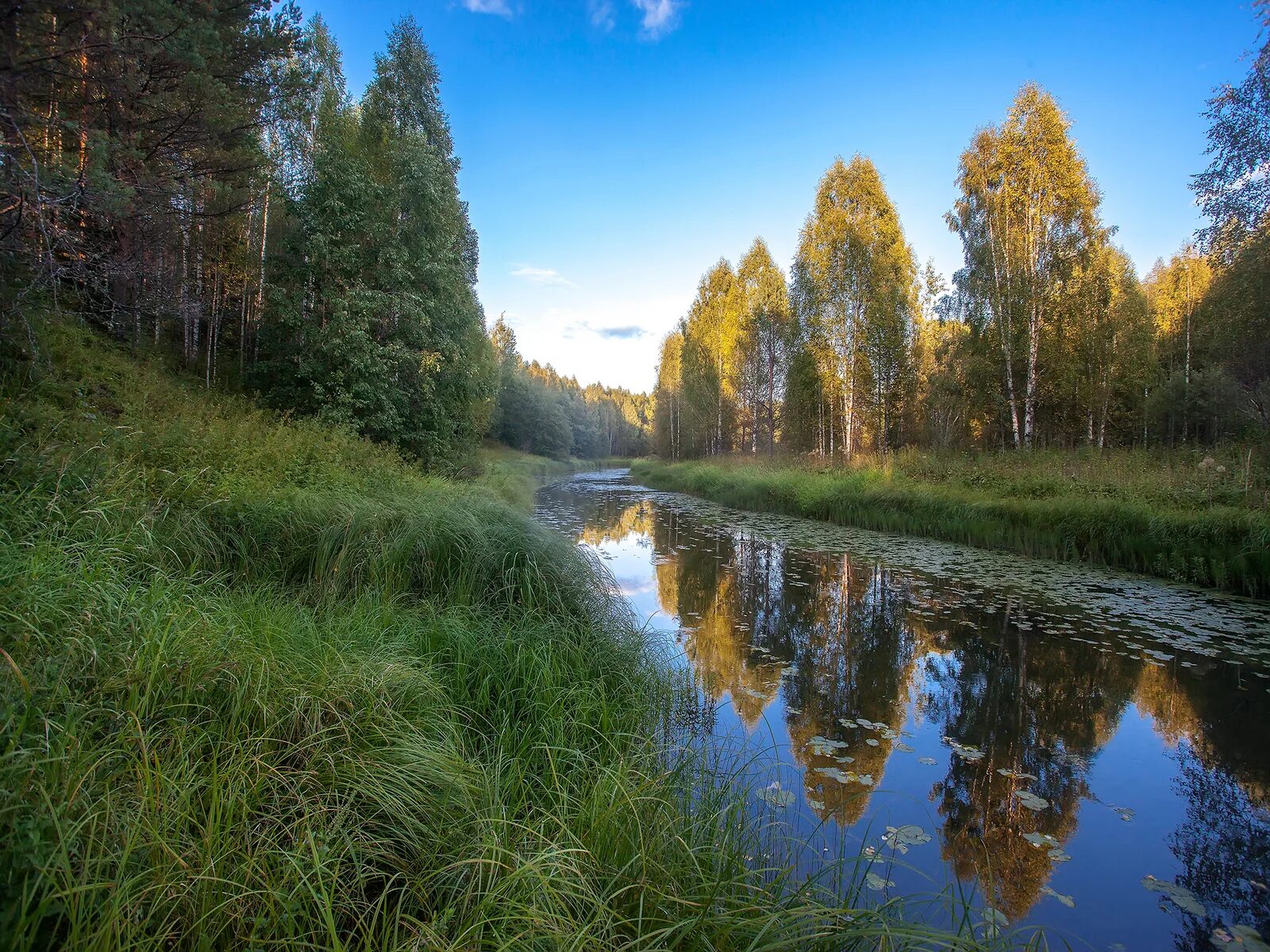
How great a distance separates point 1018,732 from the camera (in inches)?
177

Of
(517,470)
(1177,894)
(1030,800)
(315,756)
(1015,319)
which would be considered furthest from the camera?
(517,470)

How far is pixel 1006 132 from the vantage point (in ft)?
53.1

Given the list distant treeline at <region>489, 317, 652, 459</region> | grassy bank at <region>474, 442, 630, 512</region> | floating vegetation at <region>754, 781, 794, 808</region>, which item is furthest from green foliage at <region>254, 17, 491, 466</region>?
distant treeline at <region>489, 317, 652, 459</region>

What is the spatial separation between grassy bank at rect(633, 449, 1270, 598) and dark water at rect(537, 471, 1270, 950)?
2.44 feet

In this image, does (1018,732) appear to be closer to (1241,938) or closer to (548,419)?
(1241,938)

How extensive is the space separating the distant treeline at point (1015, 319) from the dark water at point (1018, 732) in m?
10.2

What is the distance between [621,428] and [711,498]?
225 ft

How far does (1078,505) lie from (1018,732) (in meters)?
7.82

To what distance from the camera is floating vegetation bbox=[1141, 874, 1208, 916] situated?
2770 millimetres

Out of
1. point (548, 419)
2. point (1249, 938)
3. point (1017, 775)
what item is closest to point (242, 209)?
point (1017, 775)

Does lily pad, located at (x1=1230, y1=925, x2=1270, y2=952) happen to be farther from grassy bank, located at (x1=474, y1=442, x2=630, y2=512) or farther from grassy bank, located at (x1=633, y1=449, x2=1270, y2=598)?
grassy bank, located at (x1=474, y1=442, x2=630, y2=512)

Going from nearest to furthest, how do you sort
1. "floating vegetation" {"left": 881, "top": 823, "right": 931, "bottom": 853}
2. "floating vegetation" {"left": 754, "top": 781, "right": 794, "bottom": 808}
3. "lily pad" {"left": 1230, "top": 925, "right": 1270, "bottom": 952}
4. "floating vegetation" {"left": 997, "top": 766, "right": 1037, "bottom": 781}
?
"lily pad" {"left": 1230, "top": 925, "right": 1270, "bottom": 952}
"floating vegetation" {"left": 881, "top": 823, "right": 931, "bottom": 853}
"floating vegetation" {"left": 754, "top": 781, "right": 794, "bottom": 808}
"floating vegetation" {"left": 997, "top": 766, "right": 1037, "bottom": 781}

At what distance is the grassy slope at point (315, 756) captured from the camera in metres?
1.62

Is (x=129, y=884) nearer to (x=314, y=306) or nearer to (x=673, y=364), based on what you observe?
(x=314, y=306)
